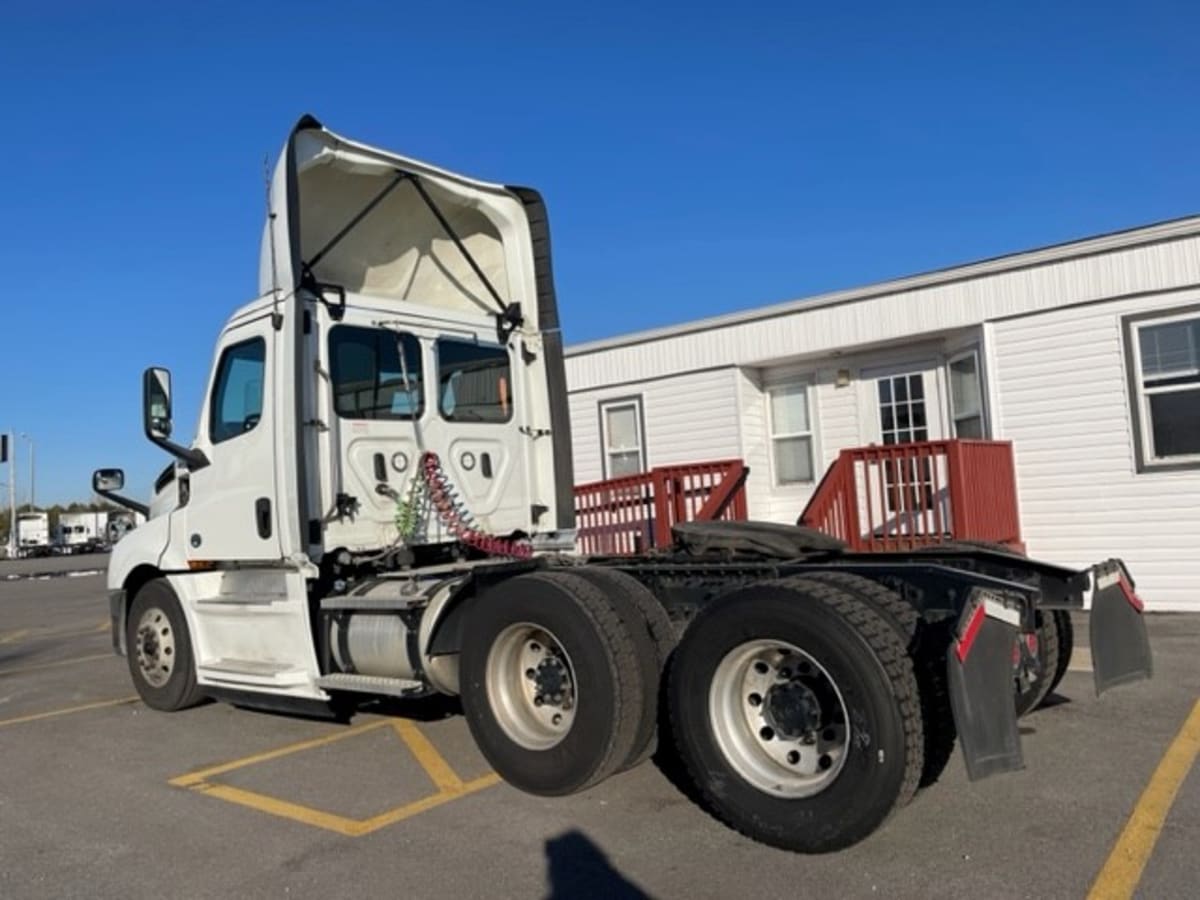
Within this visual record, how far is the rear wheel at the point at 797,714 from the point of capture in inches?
151

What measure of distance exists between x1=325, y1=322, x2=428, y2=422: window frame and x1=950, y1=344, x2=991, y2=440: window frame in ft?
21.2

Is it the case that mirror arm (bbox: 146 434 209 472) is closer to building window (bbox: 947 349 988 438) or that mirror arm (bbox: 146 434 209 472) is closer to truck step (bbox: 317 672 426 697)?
truck step (bbox: 317 672 426 697)

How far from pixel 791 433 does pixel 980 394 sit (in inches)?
105

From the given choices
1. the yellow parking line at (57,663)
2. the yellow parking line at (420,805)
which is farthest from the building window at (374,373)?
the yellow parking line at (57,663)

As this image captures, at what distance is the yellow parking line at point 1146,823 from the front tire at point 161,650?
6008 millimetres

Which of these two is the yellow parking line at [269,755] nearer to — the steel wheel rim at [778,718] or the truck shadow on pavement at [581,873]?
the truck shadow on pavement at [581,873]

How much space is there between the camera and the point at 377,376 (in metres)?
6.94

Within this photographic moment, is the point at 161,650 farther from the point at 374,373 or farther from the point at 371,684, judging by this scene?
the point at 374,373

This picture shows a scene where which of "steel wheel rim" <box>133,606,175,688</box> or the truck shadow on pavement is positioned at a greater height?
"steel wheel rim" <box>133,606,175,688</box>

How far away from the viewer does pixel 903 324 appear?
11.6 metres

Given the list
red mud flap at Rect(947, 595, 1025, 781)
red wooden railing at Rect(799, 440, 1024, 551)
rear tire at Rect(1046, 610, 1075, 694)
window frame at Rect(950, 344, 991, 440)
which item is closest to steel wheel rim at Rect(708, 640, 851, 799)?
red mud flap at Rect(947, 595, 1025, 781)

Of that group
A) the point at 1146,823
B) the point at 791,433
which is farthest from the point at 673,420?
the point at 1146,823

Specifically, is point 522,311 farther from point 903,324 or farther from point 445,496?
point 903,324

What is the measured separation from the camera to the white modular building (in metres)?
9.98
